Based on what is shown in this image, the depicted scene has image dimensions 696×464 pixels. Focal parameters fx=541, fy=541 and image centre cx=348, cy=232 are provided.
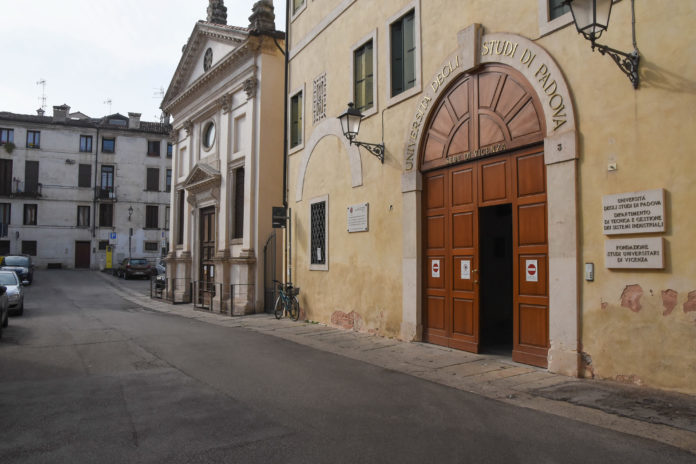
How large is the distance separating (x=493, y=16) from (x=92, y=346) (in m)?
9.12

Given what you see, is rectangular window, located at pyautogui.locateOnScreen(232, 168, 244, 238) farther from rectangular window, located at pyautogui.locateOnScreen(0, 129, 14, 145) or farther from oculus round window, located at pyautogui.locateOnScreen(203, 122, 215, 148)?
rectangular window, located at pyautogui.locateOnScreen(0, 129, 14, 145)

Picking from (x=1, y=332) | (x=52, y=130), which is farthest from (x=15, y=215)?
(x=1, y=332)

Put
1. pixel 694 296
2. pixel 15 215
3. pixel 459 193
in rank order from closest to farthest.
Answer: pixel 694 296 < pixel 459 193 < pixel 15 215

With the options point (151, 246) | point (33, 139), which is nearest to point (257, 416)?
point (151, 246)

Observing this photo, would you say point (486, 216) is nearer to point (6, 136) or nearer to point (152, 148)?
point (152, 148)

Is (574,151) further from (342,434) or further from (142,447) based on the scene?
(142,447)

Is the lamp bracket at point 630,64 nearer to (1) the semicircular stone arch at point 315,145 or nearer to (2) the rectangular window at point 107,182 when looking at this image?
(1) the semicircular stone arch at point 315,145

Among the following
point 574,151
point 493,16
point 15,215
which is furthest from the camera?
point 15,215

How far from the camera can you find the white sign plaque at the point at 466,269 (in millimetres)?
9156

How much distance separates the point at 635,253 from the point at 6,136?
52.5 m

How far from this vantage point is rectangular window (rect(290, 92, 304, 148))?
1587 cm

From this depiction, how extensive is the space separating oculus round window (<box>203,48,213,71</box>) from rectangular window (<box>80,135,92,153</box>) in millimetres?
31854

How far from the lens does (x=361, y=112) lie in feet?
39.9

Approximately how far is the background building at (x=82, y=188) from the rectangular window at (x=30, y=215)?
0.25 feet
